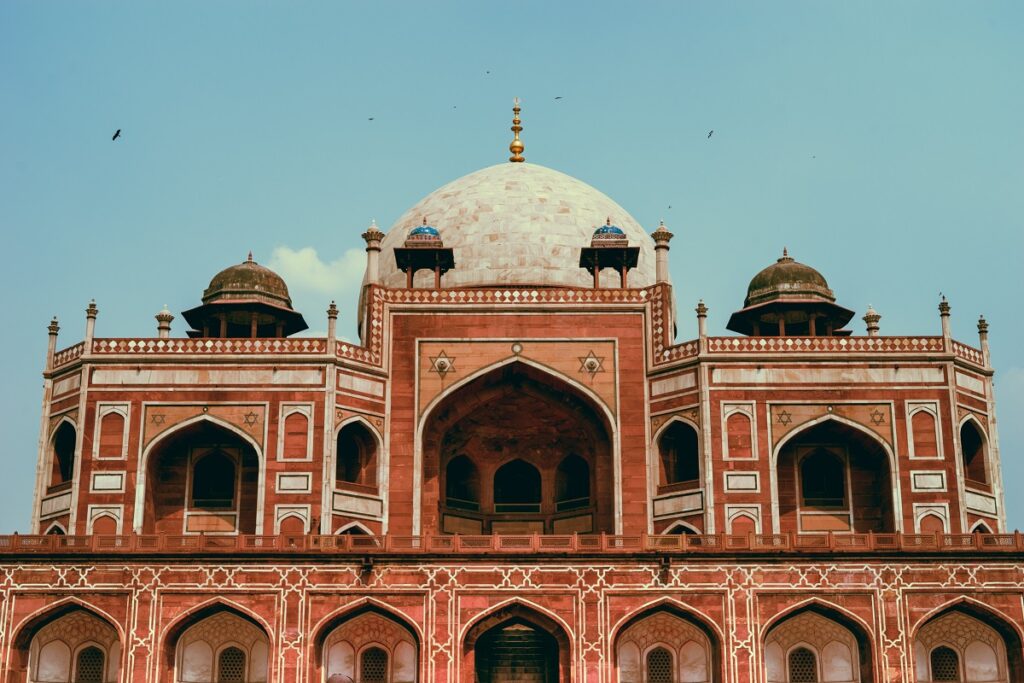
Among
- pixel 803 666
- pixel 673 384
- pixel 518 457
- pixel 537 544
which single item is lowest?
pixel 803 666

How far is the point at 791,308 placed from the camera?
40.5 meters

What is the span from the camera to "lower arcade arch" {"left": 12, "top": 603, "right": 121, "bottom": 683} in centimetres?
3275

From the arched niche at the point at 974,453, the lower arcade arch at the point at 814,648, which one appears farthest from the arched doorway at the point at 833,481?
the lower arcade arch at the point at 814,648

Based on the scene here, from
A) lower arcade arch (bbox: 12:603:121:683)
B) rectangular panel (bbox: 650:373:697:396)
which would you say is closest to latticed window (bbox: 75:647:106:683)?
lower arcade arch (bbox: 12:603:121:683)

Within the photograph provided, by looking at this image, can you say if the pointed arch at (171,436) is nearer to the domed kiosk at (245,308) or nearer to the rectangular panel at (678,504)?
the domed kiosk at (245,308)

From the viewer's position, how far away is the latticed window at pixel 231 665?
3291 cm

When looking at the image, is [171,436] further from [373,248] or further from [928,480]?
[928,480]

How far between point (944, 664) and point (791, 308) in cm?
1075

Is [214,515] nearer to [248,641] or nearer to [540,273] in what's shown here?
[248,641]

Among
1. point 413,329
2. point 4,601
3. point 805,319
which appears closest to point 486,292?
point 413,329

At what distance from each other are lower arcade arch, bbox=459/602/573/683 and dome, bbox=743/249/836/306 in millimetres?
11557

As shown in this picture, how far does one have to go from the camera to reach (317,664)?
106ft

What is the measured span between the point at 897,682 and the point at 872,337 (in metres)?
9.04

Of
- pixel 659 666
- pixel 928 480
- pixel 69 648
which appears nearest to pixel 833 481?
pixel 928 480
